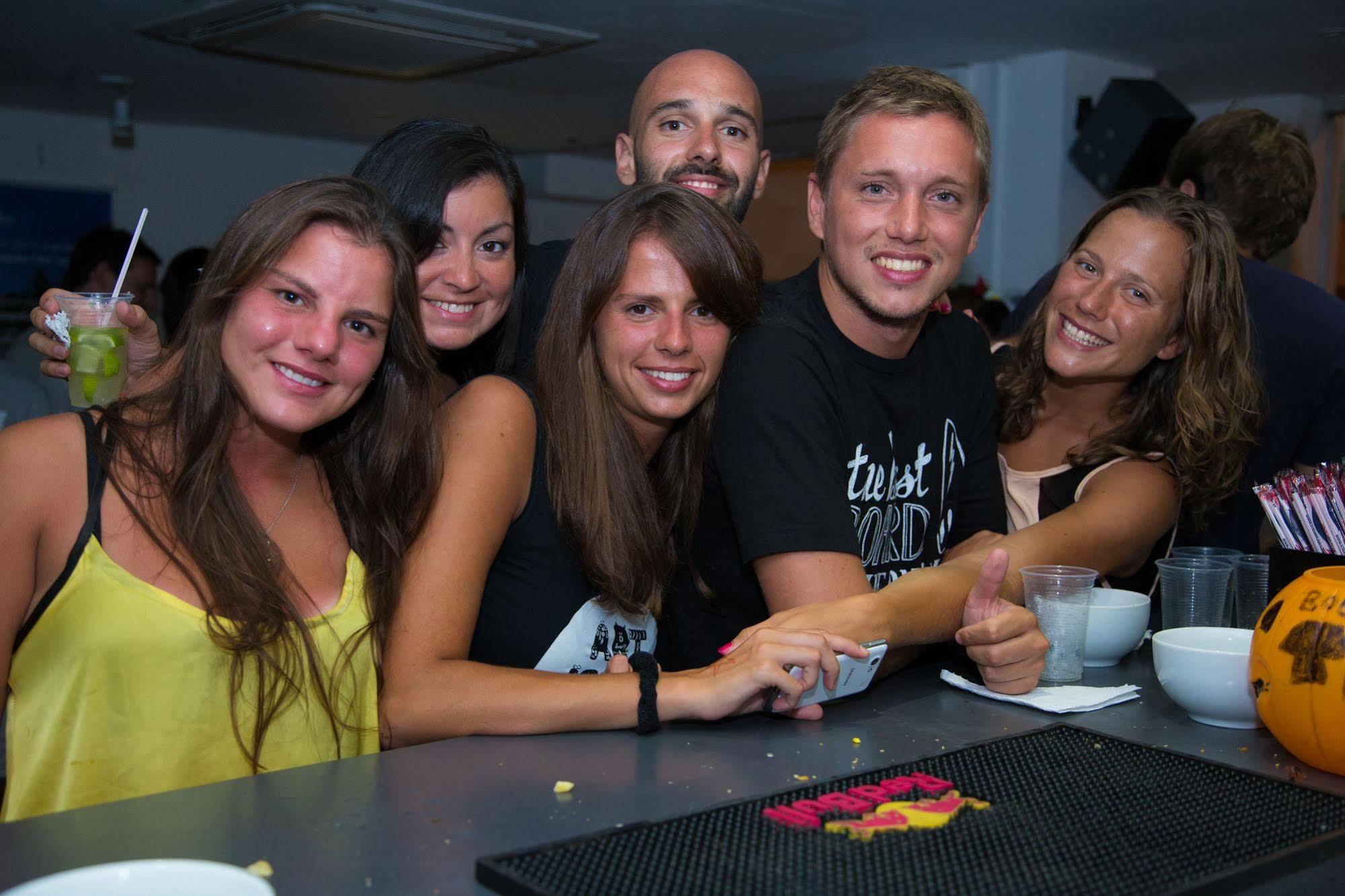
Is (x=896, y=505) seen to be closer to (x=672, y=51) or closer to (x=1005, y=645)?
(x=1005, y=645)

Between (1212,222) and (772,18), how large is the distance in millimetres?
3946

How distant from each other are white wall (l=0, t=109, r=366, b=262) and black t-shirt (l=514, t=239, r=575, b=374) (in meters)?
7.26

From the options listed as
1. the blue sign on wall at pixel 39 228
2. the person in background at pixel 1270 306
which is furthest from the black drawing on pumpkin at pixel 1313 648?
the blue sign on wall at pixel 39 228

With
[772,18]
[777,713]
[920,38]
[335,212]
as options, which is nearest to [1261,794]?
[777,713]

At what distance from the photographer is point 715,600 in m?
1.99

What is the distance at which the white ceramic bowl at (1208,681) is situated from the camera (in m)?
1.54

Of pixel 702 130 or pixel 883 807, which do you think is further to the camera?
pixel 702 130

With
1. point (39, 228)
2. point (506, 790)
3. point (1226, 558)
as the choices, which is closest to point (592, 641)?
point (506, 790)

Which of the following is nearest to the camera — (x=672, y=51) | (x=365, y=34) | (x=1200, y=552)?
(x=1200, y=552)

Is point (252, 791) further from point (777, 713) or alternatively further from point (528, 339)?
point (528, 339)

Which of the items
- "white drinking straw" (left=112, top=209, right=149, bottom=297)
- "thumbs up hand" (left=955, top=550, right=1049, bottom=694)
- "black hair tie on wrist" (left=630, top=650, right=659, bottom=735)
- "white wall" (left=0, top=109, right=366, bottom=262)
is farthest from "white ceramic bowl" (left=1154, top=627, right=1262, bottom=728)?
"white wall" (left=0, top=109, right=366, bottom=262)

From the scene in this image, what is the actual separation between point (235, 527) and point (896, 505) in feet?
3.40

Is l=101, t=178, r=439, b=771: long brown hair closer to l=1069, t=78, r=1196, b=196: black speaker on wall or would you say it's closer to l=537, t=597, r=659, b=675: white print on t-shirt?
l=537, t=597, r=659, b=675: white print on t-shirt

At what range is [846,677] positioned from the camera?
1608mm
